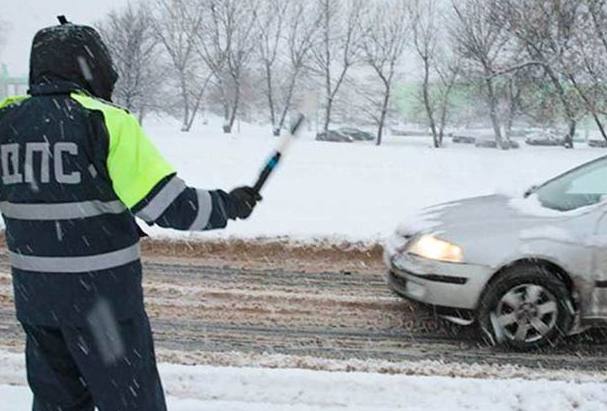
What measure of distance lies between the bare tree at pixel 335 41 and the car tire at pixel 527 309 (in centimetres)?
4297

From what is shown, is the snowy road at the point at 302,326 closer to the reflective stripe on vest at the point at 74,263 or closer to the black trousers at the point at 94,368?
the black trousers at the point at 94,368

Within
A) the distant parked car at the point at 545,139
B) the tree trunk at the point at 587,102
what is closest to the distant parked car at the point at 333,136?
the distant parked car at the point at 545,139

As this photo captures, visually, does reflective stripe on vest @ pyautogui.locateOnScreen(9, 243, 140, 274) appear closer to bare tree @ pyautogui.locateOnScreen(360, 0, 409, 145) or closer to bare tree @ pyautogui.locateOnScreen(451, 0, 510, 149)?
bare tree @ pyautogui.locateOnScreen(451, 0, 510, 149)

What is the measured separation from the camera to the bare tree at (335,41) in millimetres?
47844

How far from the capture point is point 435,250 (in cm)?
511

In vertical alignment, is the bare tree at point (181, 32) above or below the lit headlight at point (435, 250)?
above

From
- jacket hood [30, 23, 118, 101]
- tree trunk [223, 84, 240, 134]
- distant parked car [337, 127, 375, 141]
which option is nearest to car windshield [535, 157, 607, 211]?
jacket hood [30, 23, 118, 101]

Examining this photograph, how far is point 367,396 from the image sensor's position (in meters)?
3.64

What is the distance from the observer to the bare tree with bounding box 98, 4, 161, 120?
132 ft

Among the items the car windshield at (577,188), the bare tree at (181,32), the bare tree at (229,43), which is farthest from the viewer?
the bare tree at (181,32)

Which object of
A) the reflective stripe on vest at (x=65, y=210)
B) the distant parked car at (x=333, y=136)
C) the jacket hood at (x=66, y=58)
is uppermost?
the jacket hood at (x=66, y=58)

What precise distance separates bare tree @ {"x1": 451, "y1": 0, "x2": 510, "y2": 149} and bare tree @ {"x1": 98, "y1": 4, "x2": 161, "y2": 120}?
19.1 meters

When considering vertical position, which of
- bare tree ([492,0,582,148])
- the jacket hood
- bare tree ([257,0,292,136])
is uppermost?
bare tree ([257,0,292,136])

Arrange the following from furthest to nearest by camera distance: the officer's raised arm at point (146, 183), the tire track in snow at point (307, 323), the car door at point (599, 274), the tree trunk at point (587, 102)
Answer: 1. the tree trunk at point (587, 102)
2. the tire track in snow at point (307, 323)
3. the car door at point (599, 274)
4. the officer's raised arm at point (146, 183)
